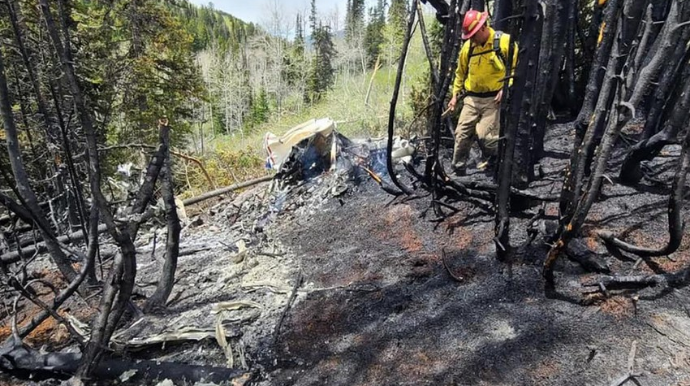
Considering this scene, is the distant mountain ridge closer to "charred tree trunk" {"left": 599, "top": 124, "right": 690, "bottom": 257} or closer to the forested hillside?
the forested hillside

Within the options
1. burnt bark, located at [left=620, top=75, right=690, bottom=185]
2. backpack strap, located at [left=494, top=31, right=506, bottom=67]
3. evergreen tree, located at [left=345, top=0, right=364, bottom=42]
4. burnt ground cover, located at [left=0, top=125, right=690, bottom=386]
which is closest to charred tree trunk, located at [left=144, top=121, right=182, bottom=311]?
burnt ground cover, located at [left=0, top=125, right=690, bottom=386]

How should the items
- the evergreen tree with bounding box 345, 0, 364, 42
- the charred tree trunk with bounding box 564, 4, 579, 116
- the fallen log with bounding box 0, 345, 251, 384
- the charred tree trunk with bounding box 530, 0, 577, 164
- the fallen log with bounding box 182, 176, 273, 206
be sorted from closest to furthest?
the fallen log with bounding box 0, 345, 251, 384, the charred tree trunk with bounding box 530, 0, 577, 164, the charred tree trunk with bounding box 564, 4, 579, 116, the fallen log with bounding box 182, 176, 273, 206, the evergreen tree with bounding box 345, 0, 364, 42

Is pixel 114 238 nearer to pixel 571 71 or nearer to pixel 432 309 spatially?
pixel 432 309

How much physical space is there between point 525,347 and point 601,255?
95 centimetres

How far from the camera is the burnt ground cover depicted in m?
1.78

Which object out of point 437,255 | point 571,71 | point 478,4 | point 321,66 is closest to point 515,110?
point 437,255

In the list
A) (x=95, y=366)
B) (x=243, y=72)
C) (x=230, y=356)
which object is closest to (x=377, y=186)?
(x=230, y=356)

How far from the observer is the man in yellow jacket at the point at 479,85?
356 cm

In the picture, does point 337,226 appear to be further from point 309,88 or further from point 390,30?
point 309,88

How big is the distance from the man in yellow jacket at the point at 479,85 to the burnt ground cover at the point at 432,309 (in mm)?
768

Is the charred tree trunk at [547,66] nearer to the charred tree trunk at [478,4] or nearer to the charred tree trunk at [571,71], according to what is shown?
the charred tree trunk at [571,71]

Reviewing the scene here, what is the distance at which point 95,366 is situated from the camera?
208cm

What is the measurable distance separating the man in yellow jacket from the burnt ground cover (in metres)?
0.77

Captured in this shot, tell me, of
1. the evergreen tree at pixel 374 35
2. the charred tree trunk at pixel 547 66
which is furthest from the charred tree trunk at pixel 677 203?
the evergreen tree at pixel 374 35
